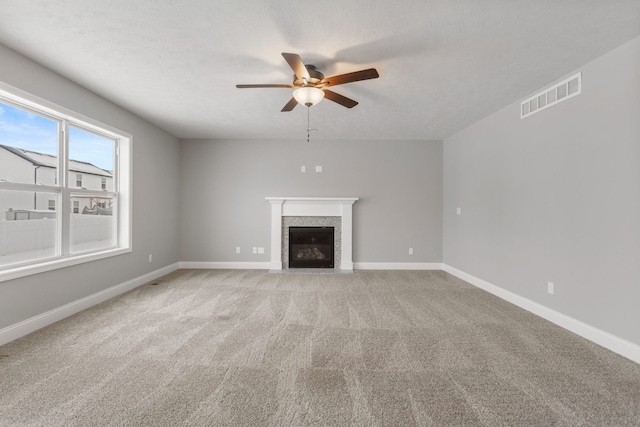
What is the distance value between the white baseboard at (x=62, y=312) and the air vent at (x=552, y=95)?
560 cm

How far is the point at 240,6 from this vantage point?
1.92 meters

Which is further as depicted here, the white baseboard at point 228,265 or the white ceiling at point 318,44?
the white baseboard at point 228,265

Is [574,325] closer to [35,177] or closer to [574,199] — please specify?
[574,199]

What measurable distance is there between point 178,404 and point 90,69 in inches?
123

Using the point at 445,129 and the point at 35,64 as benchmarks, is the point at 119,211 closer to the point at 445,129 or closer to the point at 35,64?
the point at 35,64

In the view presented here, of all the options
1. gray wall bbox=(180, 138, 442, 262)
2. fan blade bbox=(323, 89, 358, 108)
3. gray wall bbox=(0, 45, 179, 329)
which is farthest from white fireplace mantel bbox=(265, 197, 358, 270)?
fan blade bbox=(323, 89, 358, 108)

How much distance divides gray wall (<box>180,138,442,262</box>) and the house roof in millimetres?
1915

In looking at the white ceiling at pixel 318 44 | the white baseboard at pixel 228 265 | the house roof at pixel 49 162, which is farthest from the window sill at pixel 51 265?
the white ceiling at pixel 318 44

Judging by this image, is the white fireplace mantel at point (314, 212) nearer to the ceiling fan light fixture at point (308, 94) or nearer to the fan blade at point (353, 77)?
the ceiling fan light fixture at point (308, 94)

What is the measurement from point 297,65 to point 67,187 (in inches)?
115

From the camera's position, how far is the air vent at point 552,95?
279cm

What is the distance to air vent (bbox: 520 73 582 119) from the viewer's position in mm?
2791

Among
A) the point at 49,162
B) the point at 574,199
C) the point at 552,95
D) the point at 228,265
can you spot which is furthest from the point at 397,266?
the point at 49,162

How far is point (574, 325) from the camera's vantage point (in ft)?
9.02
